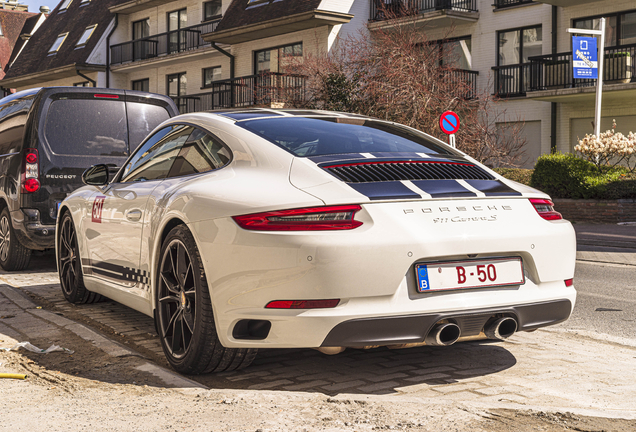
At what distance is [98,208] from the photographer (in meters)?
5.79

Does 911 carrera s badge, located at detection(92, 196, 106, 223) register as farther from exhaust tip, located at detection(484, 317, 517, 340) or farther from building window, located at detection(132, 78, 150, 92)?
building window, located at detection(132, 78, 150, 92)

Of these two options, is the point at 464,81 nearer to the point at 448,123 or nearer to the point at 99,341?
the point at 448,123

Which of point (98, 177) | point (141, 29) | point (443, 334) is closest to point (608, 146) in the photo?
point (98, 177)

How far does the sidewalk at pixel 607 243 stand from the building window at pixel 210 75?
21951mm

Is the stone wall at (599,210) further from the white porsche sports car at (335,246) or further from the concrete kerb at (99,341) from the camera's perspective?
the white porsche sports car at (335,246)

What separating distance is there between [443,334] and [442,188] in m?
0.75

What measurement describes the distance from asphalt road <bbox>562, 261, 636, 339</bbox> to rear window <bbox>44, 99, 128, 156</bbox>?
5708 mm

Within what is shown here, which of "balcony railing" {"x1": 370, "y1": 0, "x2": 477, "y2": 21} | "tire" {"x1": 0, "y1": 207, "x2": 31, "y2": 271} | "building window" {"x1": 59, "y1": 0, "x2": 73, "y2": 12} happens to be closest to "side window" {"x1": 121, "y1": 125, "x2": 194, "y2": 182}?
"tire" {"x1": 0, "y1": 207, "x2": 31, "y2": 271}

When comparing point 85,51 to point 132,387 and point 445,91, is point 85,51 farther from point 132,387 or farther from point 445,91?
point 132,387

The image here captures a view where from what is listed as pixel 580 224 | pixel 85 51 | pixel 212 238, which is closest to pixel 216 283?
pixel 212 238

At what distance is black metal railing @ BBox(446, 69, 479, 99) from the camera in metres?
24.5

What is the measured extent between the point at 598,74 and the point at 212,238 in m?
20.1

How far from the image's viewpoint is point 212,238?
3896 mm

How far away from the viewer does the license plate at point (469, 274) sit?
367 centimetres
